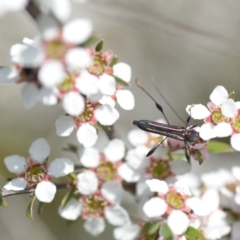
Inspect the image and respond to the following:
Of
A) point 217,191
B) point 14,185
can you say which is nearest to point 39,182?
point 14,185

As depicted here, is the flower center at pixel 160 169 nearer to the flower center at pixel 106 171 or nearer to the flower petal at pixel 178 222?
the flower center at pixel 106 171

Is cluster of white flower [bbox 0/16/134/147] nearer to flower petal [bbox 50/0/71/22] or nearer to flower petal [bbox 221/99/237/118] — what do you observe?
flower petal [bbox 50/0/71/22]

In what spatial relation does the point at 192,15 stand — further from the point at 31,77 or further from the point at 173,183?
the point at 31,77

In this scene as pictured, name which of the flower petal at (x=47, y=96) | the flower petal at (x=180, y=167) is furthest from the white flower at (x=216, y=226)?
the flower petal at (x=47, y=96)

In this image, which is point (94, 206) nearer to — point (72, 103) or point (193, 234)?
point (193, 234)

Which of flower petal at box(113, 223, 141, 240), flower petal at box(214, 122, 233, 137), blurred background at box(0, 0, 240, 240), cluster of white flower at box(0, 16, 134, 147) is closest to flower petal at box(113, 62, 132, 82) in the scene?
cluster of white flower at box(0, 16, 134, 147)
